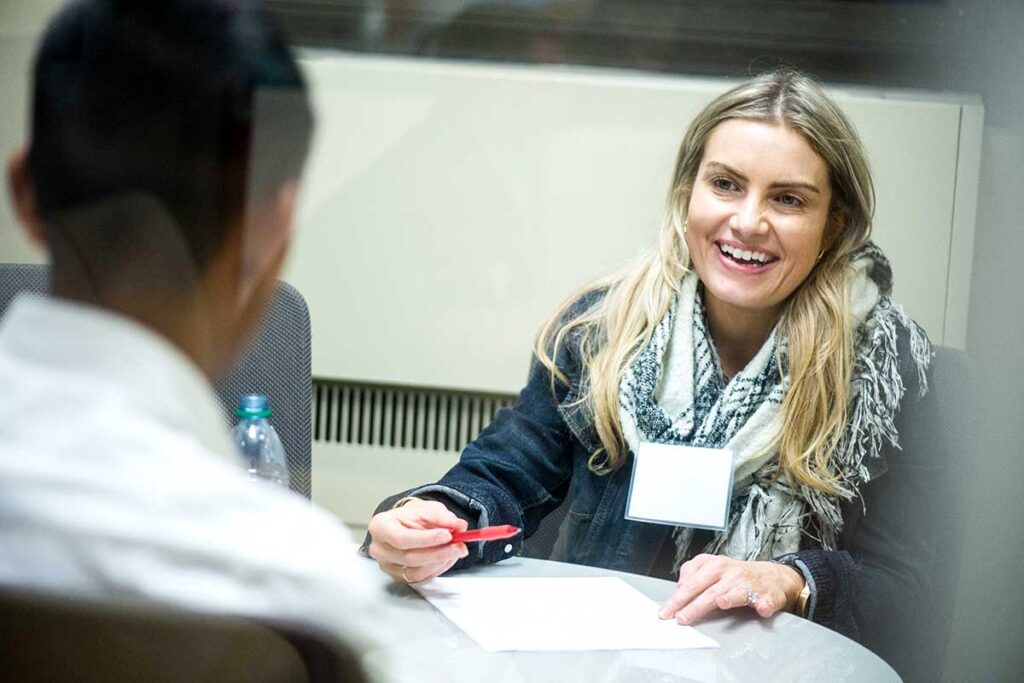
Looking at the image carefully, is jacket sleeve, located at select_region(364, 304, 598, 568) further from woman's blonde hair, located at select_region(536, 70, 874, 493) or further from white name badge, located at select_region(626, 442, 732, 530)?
white name badge, located at select_region(626, 442, 732, 530)

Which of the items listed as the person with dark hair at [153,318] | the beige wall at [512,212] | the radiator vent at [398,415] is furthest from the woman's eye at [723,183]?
the person with dark hair at [153,318]

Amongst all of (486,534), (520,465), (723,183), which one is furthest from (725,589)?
(723,183)

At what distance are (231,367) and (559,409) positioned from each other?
90 centimetres

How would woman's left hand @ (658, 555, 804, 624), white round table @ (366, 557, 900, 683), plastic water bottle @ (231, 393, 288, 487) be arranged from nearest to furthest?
plastic water bottle @ (231, 393, 288, 487), white round table @ (366, 557, 900, 683), woman's left hand @ (658, 555, 804, 624)

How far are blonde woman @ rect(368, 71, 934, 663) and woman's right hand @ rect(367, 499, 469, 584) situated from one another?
0.08 feet

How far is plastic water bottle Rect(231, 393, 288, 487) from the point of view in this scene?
1.82 feet

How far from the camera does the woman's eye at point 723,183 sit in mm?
1271

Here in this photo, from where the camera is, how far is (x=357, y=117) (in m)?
1.12

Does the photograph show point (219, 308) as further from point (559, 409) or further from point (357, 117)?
point (559, 409)

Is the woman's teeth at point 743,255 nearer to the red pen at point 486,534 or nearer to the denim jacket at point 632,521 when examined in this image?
the denim jacket at point 632,521

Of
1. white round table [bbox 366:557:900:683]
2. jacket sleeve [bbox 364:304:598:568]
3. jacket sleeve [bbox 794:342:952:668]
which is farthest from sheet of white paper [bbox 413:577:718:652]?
jacket sleeve [bbox 794:342:952:668]

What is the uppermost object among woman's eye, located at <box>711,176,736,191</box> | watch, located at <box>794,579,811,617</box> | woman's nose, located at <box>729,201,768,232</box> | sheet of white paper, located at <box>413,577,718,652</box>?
woman's eye, located at <box>711,176,736,191</box>

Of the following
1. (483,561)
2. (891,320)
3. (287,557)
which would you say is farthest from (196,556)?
(891,320)

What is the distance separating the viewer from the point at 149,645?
46cm
